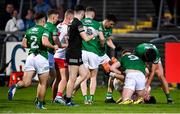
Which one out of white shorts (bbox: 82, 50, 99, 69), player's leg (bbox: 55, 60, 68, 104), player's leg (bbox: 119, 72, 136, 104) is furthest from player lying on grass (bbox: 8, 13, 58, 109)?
player's leg (bbox: 119, 72, 136, 104)

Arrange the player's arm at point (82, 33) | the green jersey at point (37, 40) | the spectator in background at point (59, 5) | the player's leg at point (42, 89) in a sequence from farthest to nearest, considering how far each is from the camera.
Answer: the spectator in background at point (59, 5) → the player's arm at point (82, 33) → the green jersey at point (37, 40) → the player's leg at point (42, 89)

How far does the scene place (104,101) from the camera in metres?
23.9

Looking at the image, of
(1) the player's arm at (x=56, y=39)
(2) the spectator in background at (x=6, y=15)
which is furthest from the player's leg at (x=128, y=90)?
(2) the spectator in background at (x=6, y=15)

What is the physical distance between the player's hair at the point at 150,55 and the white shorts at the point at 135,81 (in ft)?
1.35

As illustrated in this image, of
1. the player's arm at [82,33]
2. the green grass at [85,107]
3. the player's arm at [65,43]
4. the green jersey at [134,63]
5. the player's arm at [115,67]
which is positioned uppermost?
the player's arm at [82,33]

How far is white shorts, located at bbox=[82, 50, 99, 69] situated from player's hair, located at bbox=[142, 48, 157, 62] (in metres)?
1.29

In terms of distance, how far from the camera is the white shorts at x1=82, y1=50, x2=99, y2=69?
2295cm

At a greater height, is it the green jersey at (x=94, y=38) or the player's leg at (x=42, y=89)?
the green jersey at (x=94, y=38)

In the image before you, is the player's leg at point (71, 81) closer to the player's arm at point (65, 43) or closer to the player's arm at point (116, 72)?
the player's arm at point (65, 43)

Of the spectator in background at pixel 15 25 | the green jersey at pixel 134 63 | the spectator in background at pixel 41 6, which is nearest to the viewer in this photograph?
the green jersey at pixel 134 63

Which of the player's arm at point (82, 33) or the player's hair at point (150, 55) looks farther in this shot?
the player's hair at point (150, 55)

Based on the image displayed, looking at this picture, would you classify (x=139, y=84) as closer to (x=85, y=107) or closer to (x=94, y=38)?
(x=94, y=38)

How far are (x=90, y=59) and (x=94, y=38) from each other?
0.55 m

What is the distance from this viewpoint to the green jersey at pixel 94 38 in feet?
74.2
